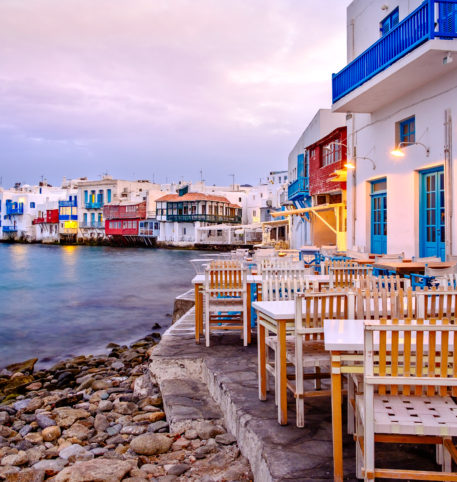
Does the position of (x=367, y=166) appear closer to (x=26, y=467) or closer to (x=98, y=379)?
(x=98, y=379)

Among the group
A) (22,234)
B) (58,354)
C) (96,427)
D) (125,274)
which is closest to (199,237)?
(125,274)

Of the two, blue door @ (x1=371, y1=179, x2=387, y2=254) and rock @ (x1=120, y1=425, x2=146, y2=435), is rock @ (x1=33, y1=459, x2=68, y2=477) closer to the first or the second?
rock @ (x1=120, y1=425, x2=146, y2=435)

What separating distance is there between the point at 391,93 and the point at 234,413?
804 cm

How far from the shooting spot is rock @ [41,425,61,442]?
5094 millimetres

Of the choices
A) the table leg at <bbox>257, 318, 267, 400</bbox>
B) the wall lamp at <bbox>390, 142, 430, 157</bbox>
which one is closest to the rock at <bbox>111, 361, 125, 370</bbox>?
the table leg at <bbox>257, 318, 267, 400</bbox>

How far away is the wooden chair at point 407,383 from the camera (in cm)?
223

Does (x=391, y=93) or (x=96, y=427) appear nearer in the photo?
(x=96, y=427)

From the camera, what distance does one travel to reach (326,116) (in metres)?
20.8

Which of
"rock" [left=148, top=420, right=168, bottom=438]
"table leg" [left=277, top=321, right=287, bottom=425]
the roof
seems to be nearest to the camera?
"table leg" [left=277, top=321, right=287, bottom=425]

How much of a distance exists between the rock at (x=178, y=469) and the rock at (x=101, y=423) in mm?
1808

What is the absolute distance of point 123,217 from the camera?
72438mm

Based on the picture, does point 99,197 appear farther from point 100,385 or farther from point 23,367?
point 100,385

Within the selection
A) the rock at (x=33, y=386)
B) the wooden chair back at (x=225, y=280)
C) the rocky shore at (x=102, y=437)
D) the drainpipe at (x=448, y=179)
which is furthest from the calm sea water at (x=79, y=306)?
the drainpipe at (x=448, y=179)

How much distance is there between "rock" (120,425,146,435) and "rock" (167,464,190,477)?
128 cm
